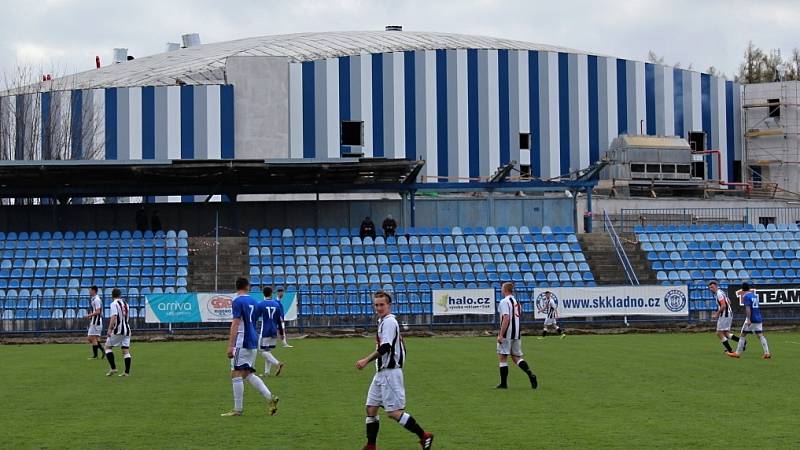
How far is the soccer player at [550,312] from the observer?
37.7 m

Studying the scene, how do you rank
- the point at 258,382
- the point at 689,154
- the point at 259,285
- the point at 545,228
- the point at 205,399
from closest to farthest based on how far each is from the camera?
the point at 258,382 < the point at 205,399 < the point at 259,285 < the point at 545,228 < the point at 689,154

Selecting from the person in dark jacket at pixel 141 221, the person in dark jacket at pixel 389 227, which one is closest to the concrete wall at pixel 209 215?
the person in dark jacket at pixel 141 221

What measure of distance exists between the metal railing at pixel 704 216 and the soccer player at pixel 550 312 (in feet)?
41.4

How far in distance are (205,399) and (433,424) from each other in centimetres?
496

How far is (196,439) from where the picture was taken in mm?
13852

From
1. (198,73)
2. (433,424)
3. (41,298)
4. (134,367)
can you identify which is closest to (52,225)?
(41,298)

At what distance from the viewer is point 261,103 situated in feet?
190

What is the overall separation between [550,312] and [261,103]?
25124mm

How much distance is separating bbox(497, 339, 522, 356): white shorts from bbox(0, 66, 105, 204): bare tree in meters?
42.0

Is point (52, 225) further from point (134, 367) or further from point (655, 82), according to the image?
point (655, 82)

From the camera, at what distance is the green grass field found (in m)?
13.8

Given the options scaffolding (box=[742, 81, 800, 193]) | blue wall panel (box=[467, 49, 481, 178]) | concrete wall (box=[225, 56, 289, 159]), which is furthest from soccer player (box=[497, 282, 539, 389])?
scaffolding (box=[742, 81, 800, 193])

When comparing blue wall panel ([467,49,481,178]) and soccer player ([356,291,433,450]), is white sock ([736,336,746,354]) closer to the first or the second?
soccer player ([356,291,433,450])

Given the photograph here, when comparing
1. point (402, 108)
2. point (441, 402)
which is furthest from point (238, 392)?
point (402, 108)
